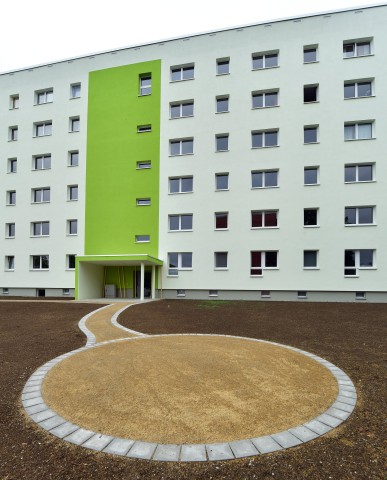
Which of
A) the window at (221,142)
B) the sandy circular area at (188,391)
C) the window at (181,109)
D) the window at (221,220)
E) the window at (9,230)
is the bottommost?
the sandy circular area at (188,391)

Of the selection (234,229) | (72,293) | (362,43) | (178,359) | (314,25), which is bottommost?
(72,293)

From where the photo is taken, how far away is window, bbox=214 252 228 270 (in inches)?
869

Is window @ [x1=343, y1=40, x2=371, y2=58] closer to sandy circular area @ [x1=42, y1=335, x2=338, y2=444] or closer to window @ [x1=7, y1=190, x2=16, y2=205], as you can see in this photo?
sandy circular area @ [x1=42, y1=335, x2=338, y2=444]

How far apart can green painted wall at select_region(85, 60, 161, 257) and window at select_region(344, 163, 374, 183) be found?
13540 millimetres

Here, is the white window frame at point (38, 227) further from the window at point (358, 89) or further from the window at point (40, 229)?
the window at point (358, 89)

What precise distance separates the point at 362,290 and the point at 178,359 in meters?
17.6

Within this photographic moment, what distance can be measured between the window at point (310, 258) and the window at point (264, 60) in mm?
13840

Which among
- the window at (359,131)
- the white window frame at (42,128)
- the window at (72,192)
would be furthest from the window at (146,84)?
the window at (359,131)

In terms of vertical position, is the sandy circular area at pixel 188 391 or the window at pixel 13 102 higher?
the window at pixel 13 102

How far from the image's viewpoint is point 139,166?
79.0 feet

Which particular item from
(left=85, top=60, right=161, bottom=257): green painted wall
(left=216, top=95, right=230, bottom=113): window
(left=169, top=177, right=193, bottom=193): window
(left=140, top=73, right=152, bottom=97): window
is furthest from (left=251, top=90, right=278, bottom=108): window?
(left=140, top=73, right=152, bottom=97): window

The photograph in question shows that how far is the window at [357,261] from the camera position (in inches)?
790

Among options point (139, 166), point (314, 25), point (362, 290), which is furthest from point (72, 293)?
point (314, 25)

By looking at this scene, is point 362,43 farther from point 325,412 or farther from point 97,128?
point 325,412
